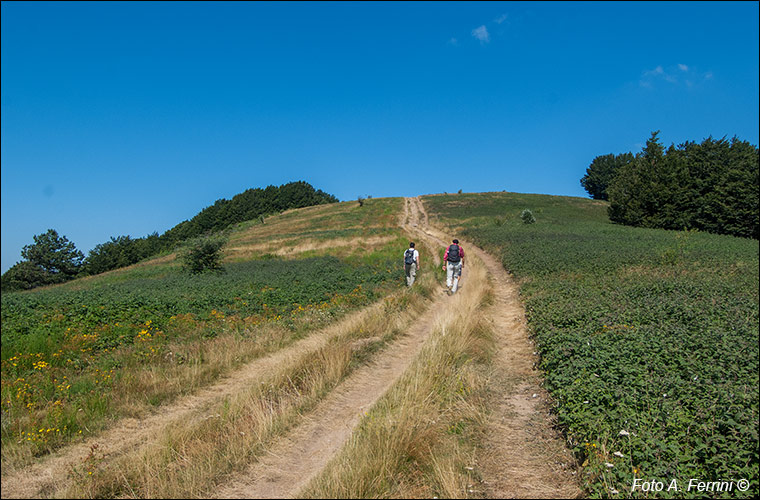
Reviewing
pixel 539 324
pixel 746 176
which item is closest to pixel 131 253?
pixel 539 324

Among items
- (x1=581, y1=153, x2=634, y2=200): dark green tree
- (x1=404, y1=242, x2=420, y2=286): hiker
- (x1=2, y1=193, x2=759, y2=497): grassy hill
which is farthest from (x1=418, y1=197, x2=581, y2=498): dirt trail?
(x1=581, y1=153, x2=634, y2=200): dark green tree

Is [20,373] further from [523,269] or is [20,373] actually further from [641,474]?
[523,269]

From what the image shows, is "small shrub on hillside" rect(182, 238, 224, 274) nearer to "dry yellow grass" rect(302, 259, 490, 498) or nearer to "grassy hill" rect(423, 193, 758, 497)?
"grassy hill" rect(423, 193, 758, 497)

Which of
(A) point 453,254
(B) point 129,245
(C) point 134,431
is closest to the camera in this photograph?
(C) point 134,431

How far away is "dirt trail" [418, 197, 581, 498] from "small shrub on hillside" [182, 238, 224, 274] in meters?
24.7

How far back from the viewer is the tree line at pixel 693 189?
44.7 m

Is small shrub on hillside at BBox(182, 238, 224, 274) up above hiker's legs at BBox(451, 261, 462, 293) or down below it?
above

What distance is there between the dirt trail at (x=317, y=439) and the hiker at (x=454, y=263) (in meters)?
7.67

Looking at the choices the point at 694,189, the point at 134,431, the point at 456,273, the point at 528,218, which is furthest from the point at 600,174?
the point at 134,431

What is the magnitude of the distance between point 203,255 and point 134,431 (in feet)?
81.9

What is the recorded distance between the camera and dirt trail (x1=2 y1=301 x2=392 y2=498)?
13.7ft

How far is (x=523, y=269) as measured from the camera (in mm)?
19938

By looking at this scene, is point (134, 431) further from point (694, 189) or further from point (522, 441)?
point (694, 189)

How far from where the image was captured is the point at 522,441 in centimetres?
537
